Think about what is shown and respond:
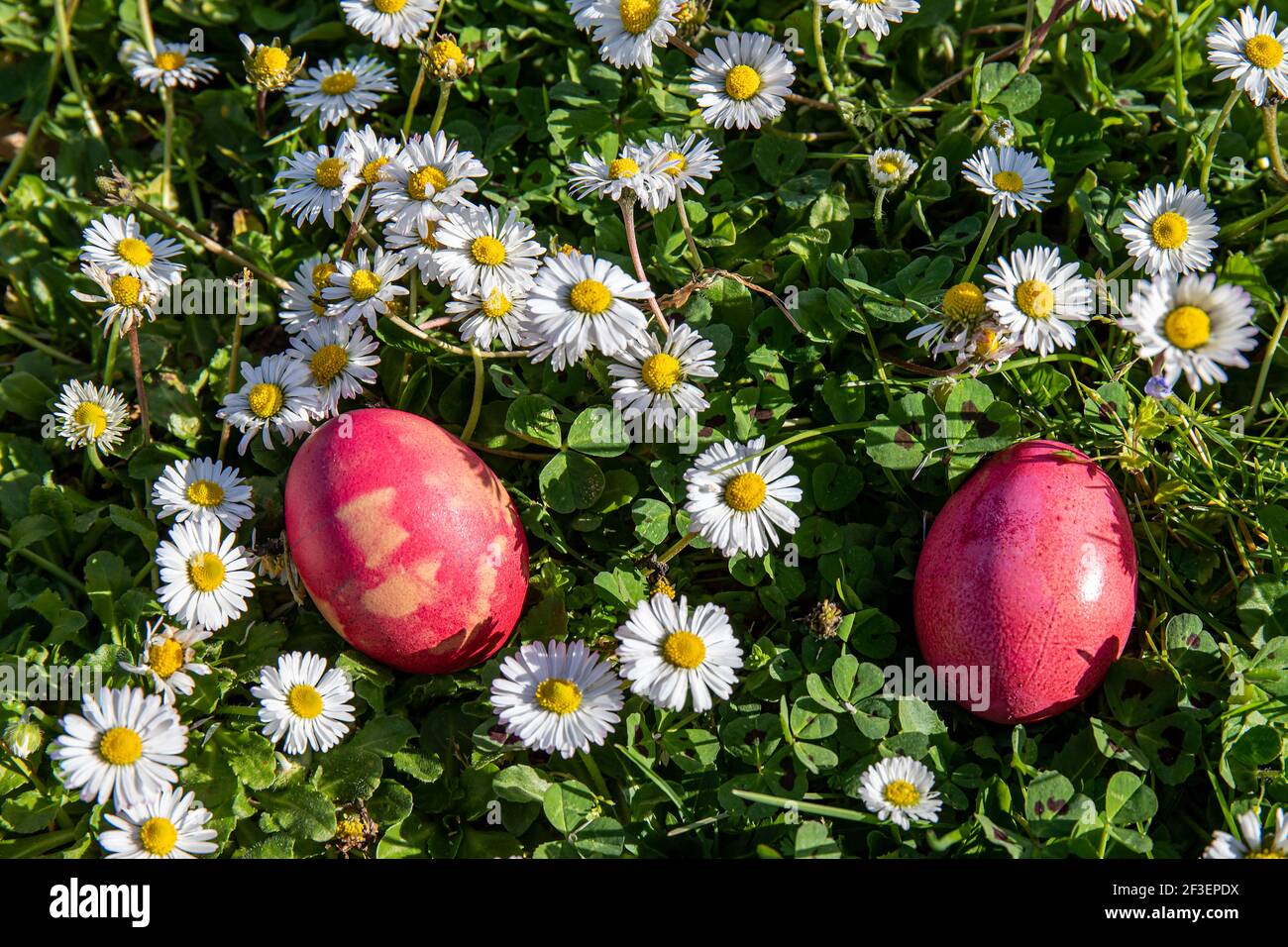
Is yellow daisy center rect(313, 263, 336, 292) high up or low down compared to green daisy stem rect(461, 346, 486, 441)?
up

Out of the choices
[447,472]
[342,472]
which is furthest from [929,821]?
[342,472]

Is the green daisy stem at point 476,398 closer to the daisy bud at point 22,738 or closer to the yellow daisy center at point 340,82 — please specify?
the yellow daisy center at point 340,82

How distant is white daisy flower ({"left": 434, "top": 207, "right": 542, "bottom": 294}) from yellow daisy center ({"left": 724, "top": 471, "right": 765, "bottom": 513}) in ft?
2.27

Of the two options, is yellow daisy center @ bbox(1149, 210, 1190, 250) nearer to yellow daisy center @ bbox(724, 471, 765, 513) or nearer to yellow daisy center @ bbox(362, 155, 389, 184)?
yellow daisy center @ bbox(724, 471, 765, 513)

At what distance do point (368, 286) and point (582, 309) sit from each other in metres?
0.57

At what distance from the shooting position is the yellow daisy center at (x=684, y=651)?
233 cm

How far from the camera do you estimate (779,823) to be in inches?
93.4

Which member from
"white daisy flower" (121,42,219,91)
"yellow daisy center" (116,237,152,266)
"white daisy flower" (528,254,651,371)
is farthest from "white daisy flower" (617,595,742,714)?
"white daisy flower" (121,42,219,91)

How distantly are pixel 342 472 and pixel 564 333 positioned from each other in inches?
23.1

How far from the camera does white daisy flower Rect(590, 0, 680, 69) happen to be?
2750mm

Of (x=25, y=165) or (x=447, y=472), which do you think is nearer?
(x=447, y=472)

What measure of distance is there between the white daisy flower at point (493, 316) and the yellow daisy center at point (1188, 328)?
4.59 ft

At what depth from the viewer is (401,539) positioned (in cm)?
227

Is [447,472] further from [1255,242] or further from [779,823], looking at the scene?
[1255,242]
